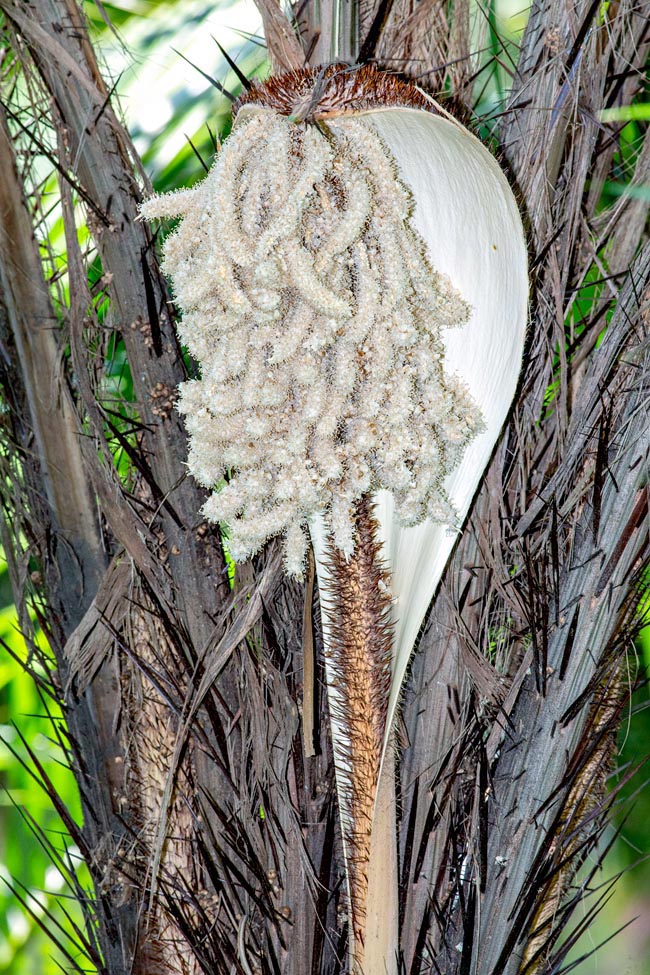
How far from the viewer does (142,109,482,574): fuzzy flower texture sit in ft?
0.94

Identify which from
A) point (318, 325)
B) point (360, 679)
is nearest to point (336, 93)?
point (318, 325)

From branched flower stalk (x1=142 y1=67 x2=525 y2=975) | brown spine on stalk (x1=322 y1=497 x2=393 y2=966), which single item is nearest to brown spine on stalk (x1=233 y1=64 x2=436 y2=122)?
branched flower stalk (x1=142 y1=67 x2=525 y2=975)

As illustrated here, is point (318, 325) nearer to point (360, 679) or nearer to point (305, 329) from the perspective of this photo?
point (305, 329)

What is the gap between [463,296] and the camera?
1.12 ft

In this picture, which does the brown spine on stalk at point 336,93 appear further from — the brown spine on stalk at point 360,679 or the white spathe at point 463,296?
the brown spine on stalk at point 360,679

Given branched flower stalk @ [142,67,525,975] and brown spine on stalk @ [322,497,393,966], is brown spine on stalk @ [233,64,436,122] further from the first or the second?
brown spine on stalk @ [322,497,393,966]

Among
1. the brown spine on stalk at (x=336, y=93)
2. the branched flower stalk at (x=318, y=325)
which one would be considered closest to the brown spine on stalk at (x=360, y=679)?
the branched flower stalk at (x=318, y=325)

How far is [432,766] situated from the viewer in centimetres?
37

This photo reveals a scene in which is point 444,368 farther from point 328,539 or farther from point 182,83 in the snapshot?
point 182,83

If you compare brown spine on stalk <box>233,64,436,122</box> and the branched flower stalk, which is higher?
brown spine on stalk <box>233,64,436,122</box>

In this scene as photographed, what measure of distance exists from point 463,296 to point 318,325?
3.2 inches

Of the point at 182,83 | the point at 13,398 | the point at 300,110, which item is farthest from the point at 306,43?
the point at 182,83

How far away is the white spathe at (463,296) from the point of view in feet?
1.07

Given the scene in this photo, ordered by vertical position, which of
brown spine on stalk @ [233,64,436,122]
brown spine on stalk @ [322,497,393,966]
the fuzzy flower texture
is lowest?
brown spine on stalk @ [322,497,393,966]
